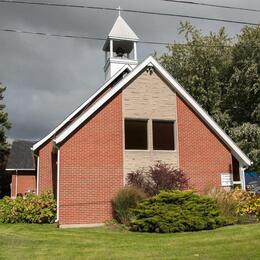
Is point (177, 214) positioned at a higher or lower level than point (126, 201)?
lower

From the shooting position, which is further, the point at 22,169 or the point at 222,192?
the point at 22,169

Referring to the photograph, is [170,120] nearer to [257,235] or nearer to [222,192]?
[222,192]

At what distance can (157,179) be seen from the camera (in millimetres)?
18969

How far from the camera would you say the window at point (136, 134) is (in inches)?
804

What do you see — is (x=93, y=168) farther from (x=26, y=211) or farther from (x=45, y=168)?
(x=45, y=168)

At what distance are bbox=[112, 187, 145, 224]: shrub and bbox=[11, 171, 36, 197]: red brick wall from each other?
21.1 meters

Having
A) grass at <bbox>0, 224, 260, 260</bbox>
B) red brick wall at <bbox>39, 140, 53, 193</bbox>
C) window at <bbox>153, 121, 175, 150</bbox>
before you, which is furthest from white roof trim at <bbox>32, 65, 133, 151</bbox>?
grass at <bbox>0, 224, 260, 260</bbox>

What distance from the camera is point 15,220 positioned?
A: 773 inches

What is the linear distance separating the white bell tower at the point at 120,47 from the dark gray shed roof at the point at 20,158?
562 inches

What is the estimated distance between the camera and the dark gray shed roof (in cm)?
3906

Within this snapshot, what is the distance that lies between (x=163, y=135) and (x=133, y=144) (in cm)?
157

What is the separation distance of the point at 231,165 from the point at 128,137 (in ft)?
17.4

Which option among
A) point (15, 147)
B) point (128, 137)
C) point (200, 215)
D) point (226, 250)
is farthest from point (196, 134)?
point (15, 147)

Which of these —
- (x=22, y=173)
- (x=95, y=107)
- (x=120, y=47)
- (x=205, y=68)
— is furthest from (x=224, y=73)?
(x=95, y=107)
